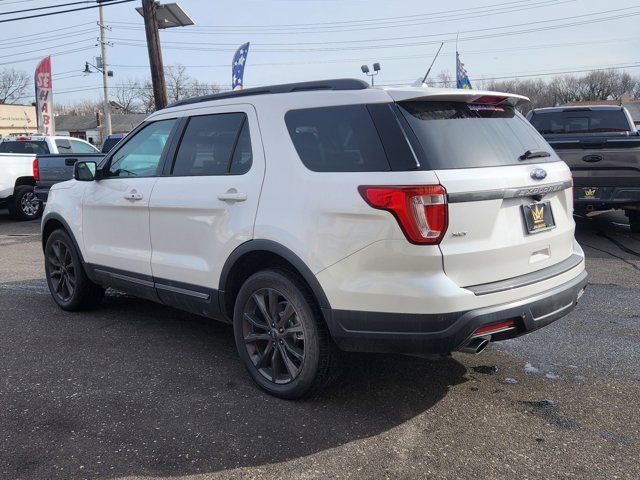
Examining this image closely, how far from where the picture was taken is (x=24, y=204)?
1357 cm

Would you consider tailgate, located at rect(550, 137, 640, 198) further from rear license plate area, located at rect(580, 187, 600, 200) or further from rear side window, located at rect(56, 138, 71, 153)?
rear side window, located at rect(56, 138, 71, 153)

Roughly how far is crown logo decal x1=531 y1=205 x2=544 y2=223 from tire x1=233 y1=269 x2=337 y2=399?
4.45 ft

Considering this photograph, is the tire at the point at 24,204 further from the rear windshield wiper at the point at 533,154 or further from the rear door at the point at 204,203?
the rear windshield wiper at the point at 533,154

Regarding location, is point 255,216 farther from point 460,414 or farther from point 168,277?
point 460,414

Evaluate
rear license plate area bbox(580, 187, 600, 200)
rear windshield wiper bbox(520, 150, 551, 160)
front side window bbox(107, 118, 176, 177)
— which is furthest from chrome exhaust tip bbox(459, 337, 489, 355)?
rear license plate area bbox(580, 187, 600, 200)

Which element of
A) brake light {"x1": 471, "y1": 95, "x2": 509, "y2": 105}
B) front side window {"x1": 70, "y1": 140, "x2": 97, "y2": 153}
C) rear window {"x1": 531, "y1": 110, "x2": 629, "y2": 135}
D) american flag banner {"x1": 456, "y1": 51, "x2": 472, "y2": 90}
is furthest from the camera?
american flag banner {"x1": 456, "y1": 51, "x2": 472, "y2": 90}

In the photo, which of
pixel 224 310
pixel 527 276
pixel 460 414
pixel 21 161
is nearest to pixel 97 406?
pixel 224 310

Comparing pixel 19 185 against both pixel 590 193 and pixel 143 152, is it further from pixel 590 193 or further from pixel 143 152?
pixel 590 193

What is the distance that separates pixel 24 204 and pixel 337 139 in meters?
12.5

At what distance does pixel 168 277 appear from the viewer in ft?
13.9

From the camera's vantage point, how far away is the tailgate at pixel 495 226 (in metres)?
2.94

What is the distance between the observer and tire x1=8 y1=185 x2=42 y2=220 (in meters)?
13.4

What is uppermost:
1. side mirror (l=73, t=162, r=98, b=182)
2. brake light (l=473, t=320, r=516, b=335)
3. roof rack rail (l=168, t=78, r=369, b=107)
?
roof rack rail (l=168, t=78, r=369, b=107)

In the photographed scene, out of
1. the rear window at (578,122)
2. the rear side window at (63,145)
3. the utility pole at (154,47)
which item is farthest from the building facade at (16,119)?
the rear window at (578,122)
